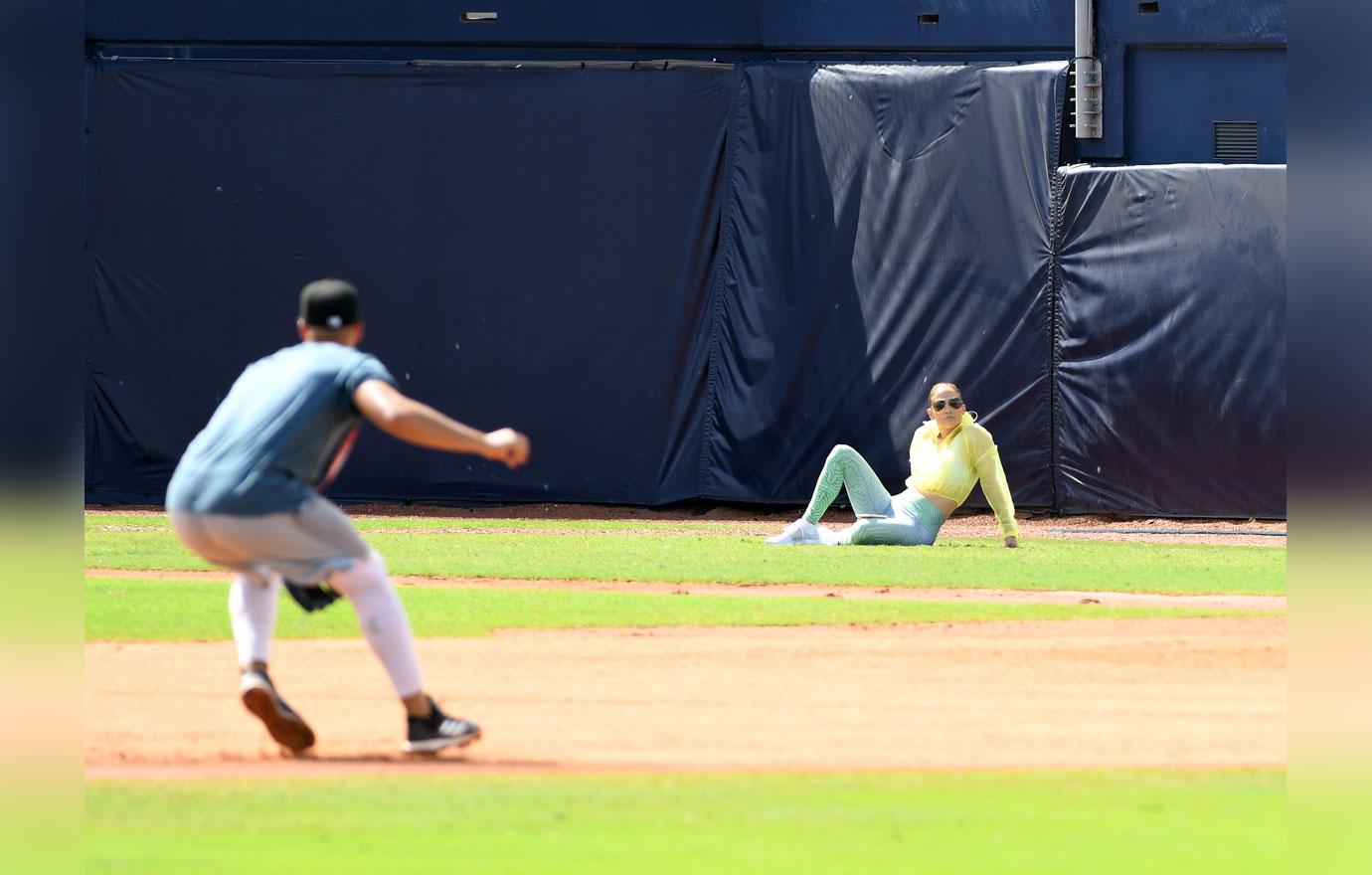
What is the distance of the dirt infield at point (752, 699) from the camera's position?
22.4ft

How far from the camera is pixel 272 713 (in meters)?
6.60

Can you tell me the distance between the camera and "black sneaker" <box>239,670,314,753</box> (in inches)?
260

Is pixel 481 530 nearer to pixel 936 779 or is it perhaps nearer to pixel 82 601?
pixel 82 601

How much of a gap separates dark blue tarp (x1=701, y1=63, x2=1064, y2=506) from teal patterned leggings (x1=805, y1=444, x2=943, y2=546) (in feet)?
15.6

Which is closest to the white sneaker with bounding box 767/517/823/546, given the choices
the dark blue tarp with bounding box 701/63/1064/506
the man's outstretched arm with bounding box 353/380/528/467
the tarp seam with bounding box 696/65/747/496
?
the dark blue tarp with bounding box 701/63/1064/506

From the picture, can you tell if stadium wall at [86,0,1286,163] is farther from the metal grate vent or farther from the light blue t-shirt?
the light blue t-shirt

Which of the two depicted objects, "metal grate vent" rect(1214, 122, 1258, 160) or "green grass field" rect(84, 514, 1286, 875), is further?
"metal grate vent" rect(1214, 122, 1258, 160)

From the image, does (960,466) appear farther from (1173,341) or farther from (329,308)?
(329,308)

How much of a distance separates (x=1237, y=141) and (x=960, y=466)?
24.4 feet

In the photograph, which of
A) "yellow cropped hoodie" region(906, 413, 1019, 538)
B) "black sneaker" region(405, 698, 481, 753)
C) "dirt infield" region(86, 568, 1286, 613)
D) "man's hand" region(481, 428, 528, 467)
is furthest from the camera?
"yellow cropped hoodie" region(906, 413, 1019, 538)

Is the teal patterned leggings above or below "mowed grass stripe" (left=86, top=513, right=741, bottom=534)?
above

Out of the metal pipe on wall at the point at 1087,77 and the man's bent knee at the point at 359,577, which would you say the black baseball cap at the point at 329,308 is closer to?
the man's bent knee at the point at 359,577

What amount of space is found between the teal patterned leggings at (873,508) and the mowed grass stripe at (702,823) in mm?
9489

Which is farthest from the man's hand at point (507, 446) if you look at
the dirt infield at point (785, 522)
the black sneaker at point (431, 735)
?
the dirt infield at point (785, 522)
